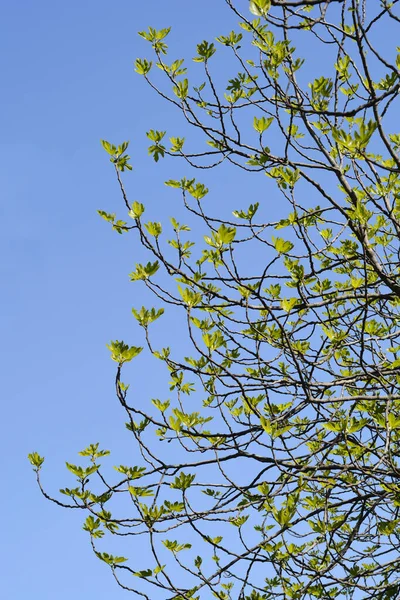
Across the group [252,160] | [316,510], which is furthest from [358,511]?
[252,160]

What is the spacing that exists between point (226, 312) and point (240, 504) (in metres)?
1.12

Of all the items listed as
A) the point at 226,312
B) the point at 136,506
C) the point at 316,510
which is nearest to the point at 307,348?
the point at 226,312

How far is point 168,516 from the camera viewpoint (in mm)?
3334

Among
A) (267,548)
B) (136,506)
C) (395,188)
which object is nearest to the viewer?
(136,506)

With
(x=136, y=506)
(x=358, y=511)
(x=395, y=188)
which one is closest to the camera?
(x=136, y=506)

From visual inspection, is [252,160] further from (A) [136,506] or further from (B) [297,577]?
(B) [297,577]

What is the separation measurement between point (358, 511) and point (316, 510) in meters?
0.45

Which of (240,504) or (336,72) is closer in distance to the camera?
(240,504)

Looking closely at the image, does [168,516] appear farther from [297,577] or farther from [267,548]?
[297,577]

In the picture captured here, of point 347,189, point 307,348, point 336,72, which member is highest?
point 336,72

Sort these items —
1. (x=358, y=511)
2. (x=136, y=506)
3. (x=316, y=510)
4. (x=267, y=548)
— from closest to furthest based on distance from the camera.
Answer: (x=136, y=506) → (x=267, y=548) → (x=316, y=510) → (x=358, y=511)

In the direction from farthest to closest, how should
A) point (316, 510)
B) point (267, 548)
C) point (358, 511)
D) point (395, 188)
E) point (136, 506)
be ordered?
point (395, 188), point (358, 511), point (316, 510), point (267, 548), point (136, 506)

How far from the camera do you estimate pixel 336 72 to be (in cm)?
420

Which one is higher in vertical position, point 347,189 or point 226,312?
point 347,189
